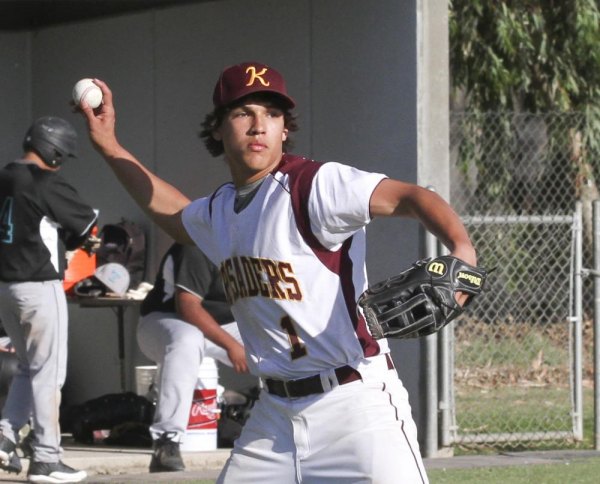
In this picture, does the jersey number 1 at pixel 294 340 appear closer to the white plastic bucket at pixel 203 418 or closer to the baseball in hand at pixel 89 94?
the baseball in hand at pixel 89 94

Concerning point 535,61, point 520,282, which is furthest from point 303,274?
point 535,61

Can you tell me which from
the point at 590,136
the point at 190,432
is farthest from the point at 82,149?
the point at 590,136

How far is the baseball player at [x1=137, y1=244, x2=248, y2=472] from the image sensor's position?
8266mm

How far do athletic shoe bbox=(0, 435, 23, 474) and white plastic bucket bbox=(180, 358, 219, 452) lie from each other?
3.94 ft

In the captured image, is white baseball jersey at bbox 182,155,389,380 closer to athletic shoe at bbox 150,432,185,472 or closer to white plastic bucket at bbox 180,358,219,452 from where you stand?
athletic shoe at bbox 150,432,185,472

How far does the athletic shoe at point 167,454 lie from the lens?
27.0ft

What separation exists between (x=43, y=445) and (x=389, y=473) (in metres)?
4.00

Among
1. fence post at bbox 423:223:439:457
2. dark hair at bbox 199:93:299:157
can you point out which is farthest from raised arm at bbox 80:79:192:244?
fence post at bbox 423:223:439:457

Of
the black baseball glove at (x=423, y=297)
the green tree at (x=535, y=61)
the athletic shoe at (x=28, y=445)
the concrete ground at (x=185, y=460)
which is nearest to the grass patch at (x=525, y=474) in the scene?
the concrete ground at (x=185, y=460)

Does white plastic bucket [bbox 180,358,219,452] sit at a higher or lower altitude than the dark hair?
lower

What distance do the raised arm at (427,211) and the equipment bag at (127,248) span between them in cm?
641

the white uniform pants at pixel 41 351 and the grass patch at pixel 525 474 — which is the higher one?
the white uniform pants at pixel 41 351

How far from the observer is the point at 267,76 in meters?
4.63

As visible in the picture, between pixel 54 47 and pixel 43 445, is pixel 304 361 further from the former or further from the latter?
pixel 54 47
